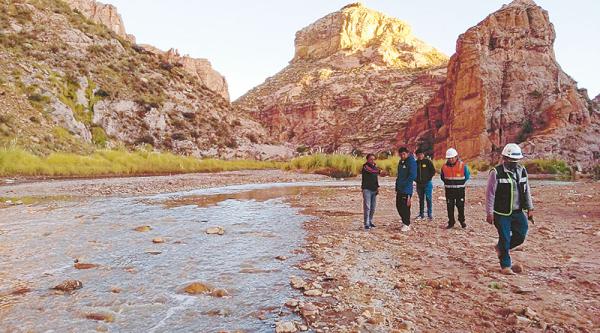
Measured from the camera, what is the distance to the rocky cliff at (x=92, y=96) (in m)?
27.7

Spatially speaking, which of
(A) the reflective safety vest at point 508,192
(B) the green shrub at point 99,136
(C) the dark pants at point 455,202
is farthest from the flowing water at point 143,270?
(B) the green shrub at point 99,136

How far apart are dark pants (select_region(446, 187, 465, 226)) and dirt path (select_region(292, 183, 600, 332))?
→ 40cm

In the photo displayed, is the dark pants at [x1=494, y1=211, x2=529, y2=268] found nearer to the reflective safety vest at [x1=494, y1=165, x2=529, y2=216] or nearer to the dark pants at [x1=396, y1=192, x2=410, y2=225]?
the reflective safety vest at [x1=494, y1=165, x2=529, y2=216]

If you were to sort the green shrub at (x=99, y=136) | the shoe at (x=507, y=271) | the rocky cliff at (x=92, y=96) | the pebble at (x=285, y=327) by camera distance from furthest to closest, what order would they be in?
1. the green shrub at (x=99, y=136)
2. the rocky cliff at (x=92, y=96)
3. the shoe at (x=507, y=271)
4. the pebble at (x=285, y=327)

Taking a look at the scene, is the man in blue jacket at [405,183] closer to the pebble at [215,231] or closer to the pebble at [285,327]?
the pebble at [215,231]

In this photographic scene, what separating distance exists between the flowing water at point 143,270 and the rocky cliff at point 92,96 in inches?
714

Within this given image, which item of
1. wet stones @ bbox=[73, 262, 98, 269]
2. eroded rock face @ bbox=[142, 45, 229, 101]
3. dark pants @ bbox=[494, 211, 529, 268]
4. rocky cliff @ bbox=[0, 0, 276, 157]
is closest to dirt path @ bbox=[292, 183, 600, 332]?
dark pants @ bbox=[494, 211, 529, 268]

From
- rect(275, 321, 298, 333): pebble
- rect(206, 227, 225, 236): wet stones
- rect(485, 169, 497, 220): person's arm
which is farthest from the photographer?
rect(206, 227, 225, 236): wet stones

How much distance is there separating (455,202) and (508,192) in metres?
4.13

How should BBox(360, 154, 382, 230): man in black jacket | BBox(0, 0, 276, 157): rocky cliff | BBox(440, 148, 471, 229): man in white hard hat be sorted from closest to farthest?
1. BBox(360, 154, 382, 230): man in black jacket
2. BBox(440, 148, 471, 229): man in white hard hat
3. BBox(0, 0, 276, 157): rocky cliff

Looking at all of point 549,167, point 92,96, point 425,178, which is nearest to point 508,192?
point 425,178

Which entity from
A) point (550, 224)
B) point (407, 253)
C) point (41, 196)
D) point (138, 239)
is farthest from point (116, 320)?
point (41, 196)

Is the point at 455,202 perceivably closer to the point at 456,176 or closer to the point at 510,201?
the point at 456,176

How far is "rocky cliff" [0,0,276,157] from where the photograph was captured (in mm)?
27688
